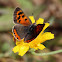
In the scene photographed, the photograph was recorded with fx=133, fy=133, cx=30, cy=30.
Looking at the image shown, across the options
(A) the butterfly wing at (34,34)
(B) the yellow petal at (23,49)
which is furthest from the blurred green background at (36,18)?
(A) the butterfly wing at (34,34)

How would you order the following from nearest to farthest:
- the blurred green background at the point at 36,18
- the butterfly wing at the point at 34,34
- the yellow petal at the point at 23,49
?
the butterfly wing at the point at 34,34 < the yellow petal at the point at 23,49 < the blurred green background at the point at 36,18

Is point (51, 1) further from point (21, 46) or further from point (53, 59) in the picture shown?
point (21, 46)

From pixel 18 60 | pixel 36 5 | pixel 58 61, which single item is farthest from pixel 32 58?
pixel 36 5

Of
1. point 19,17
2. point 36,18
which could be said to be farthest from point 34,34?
point 36,18

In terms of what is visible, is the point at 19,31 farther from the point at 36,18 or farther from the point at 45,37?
the point at 36,18

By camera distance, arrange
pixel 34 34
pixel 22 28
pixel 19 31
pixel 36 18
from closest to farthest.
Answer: pixel 34 34
pixel 19 31
pixel 22 28
pixel 36 18

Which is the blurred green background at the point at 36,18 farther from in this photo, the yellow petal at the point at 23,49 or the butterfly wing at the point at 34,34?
the butterfly wing at the point at 34,34

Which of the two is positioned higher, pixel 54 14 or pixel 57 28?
pixel 54 14
